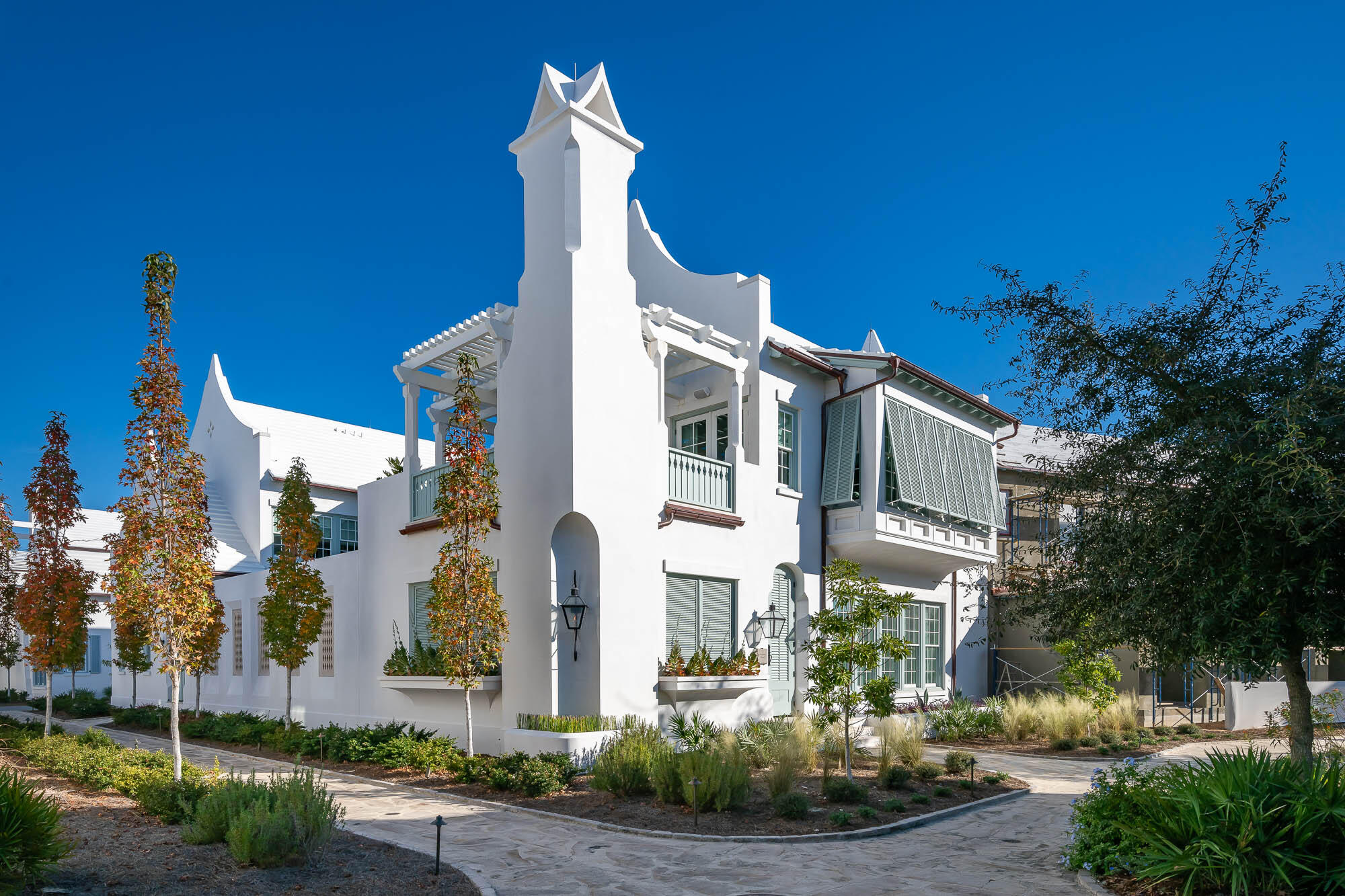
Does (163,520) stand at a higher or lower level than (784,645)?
higher

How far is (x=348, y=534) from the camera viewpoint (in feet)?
90.8

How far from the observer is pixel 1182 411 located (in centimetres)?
898

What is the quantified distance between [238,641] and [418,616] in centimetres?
864

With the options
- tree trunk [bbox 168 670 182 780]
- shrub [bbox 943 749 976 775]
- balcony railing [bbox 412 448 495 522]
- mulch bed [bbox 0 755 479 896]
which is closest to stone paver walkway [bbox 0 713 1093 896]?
mulch bed [bbox 0 755 479 896]

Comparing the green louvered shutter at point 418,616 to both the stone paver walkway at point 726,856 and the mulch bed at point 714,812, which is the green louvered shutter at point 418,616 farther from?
the stone paver walkway at point 726,856

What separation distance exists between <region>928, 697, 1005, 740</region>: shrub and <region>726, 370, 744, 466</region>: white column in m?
7.54

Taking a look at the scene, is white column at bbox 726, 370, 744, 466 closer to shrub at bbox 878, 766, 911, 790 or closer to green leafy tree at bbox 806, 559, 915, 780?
green leafy tree at bbox 806, 559, 915, 780

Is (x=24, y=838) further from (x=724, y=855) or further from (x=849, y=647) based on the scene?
(x=849, y=647)

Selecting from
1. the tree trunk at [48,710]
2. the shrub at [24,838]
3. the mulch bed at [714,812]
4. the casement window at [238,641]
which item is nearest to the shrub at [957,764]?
the mulch bed at [714,812]

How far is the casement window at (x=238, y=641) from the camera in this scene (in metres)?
23.7

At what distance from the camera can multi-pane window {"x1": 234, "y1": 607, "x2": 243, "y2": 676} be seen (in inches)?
933

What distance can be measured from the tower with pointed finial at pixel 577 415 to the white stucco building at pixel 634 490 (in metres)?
0.04

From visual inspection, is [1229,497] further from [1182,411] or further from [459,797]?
[459,797]

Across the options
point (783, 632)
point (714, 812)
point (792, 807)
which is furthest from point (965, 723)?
point (714, 812)
